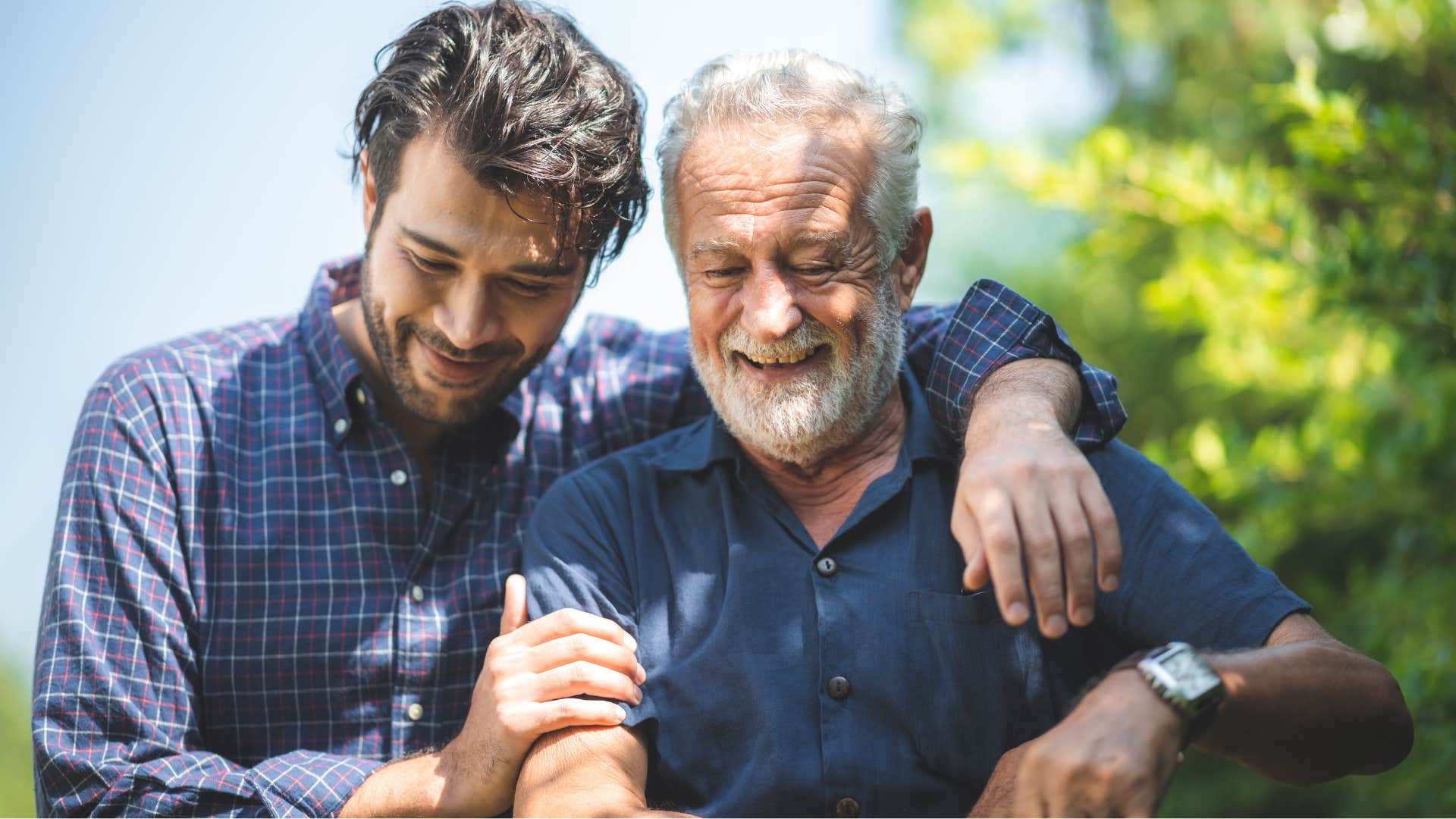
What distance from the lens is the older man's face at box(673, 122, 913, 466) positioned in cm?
220

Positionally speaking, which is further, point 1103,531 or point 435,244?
point 435,244

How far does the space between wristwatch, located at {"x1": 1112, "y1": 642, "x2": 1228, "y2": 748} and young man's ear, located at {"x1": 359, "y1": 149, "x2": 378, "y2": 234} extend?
1.91m

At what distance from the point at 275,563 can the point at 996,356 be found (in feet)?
5.05

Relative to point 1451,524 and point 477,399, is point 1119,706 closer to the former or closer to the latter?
point 477,399

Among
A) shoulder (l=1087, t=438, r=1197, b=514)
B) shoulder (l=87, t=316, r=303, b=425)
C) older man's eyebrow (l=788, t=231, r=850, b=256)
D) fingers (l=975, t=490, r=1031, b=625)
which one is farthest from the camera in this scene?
shoulder (l=87, t=316, r=303, b=425)

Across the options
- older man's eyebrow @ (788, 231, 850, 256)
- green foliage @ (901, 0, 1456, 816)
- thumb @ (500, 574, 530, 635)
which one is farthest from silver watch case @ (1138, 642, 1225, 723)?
green foliage @ (901, 0, 1456, 816)

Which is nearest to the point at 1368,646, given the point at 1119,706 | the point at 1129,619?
the point at 1129,619

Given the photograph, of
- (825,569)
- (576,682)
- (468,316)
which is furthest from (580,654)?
(468,316)

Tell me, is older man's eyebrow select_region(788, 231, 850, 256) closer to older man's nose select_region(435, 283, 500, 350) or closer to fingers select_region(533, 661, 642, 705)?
older man's nose select_region(435, 283, 500, 350)

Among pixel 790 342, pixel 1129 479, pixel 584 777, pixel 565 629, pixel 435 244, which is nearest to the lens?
pixel 584 777

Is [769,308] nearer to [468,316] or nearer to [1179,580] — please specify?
[468,316]

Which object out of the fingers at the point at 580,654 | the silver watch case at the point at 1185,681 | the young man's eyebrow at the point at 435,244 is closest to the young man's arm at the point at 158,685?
the fingers at the point at 580,654

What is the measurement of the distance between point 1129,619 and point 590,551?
3.26 ft

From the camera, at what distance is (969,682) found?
6.62ft
